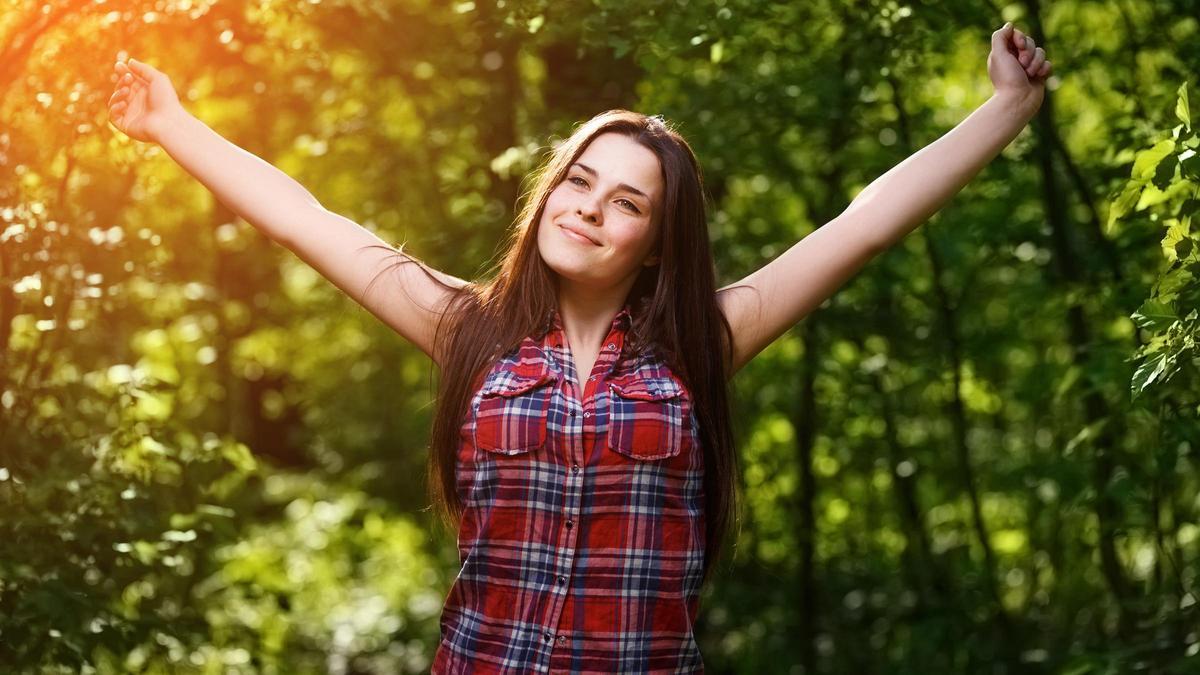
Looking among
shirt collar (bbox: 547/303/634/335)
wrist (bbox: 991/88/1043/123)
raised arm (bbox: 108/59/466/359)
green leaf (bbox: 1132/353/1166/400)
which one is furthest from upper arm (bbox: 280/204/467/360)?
green leaf (bbox: 1132/353/1166/400)

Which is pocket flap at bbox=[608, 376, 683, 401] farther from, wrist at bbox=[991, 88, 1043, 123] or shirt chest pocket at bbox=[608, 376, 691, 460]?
wrist at bbox=[991, 88, 1043, 123]

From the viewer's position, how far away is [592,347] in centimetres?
244

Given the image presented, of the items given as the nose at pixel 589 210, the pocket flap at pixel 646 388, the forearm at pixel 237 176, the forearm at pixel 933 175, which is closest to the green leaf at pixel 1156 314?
the forearm at pixel 933 175

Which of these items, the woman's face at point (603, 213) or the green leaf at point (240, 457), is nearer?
the woman's face at point (603, 213)

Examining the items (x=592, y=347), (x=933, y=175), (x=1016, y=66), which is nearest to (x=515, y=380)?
(x=592, y=347)

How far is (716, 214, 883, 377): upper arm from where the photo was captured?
2.45m

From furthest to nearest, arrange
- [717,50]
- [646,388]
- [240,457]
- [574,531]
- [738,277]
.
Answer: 1. [738,277]
2. [240,457]
3. [717,50]
4. [646,388]
5. [574,531]

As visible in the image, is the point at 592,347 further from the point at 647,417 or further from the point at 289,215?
the point at 289,215

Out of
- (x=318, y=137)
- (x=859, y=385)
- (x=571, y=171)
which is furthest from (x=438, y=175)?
(x=571, y=171)

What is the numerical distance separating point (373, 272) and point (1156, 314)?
133 cm

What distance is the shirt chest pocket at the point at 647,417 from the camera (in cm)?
224

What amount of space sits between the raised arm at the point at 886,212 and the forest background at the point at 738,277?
26 centimetres

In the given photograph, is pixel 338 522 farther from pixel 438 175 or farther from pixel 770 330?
pixel 770 330

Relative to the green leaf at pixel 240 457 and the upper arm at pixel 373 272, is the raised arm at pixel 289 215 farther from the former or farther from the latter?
A: the green leaf at pixel 240 457
